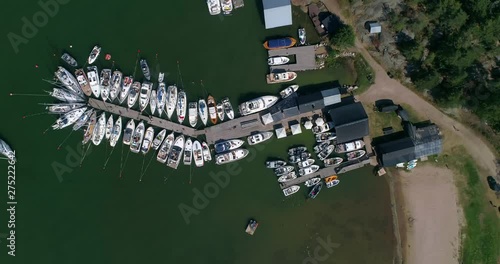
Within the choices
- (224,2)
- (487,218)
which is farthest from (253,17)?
(487,218)

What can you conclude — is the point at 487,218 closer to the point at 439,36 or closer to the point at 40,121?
the point at 439,36

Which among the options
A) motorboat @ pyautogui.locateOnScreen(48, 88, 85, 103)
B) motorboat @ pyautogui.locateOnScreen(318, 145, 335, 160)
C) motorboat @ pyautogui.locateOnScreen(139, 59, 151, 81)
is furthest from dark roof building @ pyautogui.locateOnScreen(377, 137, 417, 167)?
motorboat @ pyautogui.locateOnScreen(48, 88, 85, 103)

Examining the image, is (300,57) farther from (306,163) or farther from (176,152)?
(176,152)

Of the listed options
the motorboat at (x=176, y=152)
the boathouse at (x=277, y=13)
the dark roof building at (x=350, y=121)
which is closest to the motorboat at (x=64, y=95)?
the motorboat at (x=176, y=152)

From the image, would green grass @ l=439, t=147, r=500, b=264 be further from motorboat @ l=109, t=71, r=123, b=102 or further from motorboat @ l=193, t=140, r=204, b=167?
motorboat @ l=109, t=71, r=123, b=102

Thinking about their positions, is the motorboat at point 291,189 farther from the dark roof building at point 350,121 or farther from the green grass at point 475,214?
the green grass at point 475,214

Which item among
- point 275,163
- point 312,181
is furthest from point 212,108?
point 312,181
